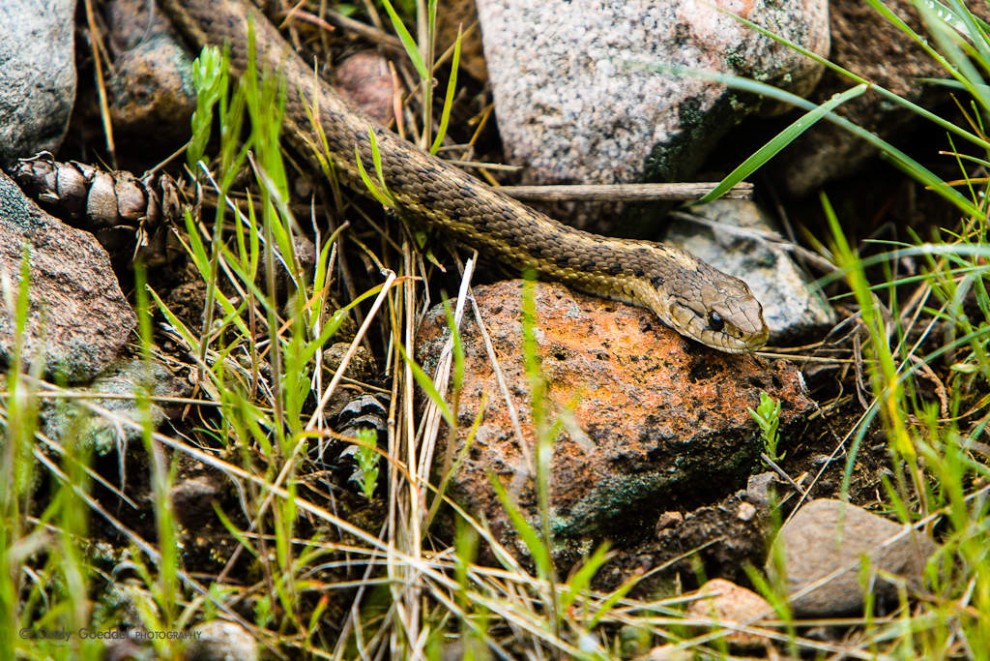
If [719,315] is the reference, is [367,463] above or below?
below

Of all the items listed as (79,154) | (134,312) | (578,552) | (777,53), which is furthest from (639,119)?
(79,154)

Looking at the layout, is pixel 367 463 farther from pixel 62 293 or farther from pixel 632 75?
pixel 632 75

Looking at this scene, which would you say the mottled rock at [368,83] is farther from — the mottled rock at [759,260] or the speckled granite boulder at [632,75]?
the mottled rock at [759,260]

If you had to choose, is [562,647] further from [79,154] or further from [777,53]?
[79,154]

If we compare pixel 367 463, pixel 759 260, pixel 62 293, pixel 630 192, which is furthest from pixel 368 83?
pixel 367 463

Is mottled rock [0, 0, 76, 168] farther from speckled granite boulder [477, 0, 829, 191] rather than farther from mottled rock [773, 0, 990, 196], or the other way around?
mottled rock [773, 0, 990, 196]

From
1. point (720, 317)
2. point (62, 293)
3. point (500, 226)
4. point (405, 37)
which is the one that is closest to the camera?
point (62, 293)

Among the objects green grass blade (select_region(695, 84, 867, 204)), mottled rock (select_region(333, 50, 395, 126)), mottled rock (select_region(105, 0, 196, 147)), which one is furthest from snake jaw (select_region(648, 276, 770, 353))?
mottled rock (select_region(105, 0, 196, 147))
